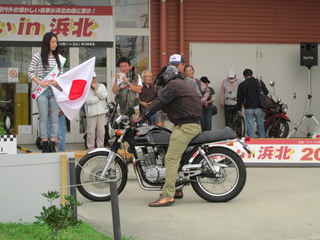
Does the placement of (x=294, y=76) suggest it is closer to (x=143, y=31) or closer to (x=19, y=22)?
(x=143, y=31)

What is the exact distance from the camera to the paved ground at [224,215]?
6172mm

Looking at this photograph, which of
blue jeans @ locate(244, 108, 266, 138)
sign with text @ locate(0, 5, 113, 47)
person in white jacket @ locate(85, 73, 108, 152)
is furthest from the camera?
sign with text @ locate(0, 5, 113, 47)

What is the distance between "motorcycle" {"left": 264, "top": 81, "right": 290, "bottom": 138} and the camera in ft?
48.1

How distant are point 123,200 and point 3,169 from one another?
227cm

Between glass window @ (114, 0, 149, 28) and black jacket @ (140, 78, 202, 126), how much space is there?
24.4ft

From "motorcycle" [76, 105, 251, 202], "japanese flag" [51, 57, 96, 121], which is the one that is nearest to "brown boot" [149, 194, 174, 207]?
"motorcycle" [76, 105, 251, 202]

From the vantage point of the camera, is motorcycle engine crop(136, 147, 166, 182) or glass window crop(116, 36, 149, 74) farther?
glass window crop(116, 36, 149, 74)

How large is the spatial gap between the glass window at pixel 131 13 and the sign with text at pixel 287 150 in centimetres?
552

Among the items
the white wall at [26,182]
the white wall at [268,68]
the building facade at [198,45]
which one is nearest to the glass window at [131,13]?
the building facade at [198,45]

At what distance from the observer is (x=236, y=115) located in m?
15.0

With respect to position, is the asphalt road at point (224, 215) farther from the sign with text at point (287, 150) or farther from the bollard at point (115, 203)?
the sign with text at point (287, 150)

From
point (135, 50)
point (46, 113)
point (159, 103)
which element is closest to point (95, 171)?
point (159, 103)

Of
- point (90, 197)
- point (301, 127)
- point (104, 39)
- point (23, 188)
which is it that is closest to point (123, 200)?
point (90, 197)

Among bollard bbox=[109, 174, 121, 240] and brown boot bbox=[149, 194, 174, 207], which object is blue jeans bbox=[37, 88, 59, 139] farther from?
bollard bbox=[109, 174, 121, 240]
